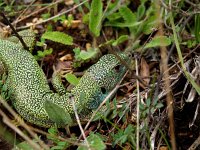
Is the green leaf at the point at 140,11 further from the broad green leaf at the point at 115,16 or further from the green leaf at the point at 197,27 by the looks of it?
the green leaf at the point at 197,27

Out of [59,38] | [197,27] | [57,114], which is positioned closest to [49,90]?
[59,38]

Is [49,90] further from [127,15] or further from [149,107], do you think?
[149,107]

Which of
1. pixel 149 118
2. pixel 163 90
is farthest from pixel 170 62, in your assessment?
pixel 149 118

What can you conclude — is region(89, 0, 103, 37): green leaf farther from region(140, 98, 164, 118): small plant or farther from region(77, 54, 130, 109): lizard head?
region(140, 98, 164, 118): small plant

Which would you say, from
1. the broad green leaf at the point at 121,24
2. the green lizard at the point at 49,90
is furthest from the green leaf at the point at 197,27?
the green lizard at the point at 49,90

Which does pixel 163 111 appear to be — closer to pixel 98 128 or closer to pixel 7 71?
pixel 98 128

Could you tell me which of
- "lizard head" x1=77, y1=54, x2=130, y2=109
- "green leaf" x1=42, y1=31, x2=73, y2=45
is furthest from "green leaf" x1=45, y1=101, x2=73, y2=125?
"green leaf" x1=42, y1=31, x2=73, y2=45

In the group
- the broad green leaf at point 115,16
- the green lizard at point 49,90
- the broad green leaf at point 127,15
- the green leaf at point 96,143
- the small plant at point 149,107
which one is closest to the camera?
the green leaf at point 96,143
